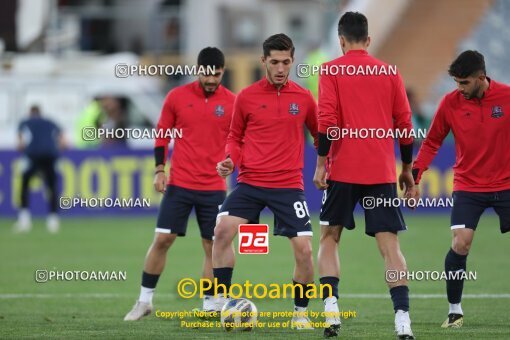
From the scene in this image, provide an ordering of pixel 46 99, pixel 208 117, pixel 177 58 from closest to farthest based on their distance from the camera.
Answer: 1. pixel 208 117
2. pixel 46 99
3. pixel 177 58

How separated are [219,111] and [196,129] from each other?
0.28 metres

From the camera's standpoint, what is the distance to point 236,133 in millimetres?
11172

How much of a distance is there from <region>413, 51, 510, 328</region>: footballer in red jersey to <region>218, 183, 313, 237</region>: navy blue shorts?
1043 millimetres

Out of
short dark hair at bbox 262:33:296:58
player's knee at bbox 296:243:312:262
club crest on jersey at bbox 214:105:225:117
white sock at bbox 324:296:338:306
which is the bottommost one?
white sock at bbox 324:296:338:306

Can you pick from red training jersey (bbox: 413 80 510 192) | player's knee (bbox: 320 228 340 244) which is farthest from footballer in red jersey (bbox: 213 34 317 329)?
red training jersey (bbox: 413 80 510 192)

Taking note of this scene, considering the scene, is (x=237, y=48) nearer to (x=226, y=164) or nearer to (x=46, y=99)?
(x=46, y=99)

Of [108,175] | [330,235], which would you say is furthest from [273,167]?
[108,175]

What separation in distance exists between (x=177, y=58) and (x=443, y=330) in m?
26.6

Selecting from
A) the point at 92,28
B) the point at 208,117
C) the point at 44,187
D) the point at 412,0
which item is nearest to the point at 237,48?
the point at 92,28

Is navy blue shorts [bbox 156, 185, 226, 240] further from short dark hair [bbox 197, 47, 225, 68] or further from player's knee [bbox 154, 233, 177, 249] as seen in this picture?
short dark hair [bbox 197, 47, 225, 68]

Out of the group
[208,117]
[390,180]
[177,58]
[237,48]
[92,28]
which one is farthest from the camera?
[237,48]

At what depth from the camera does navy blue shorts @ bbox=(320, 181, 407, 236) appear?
10312mm

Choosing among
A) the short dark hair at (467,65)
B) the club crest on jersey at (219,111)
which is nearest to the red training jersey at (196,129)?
the club crest on jersey at (219,111)

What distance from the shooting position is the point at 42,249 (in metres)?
19.9
